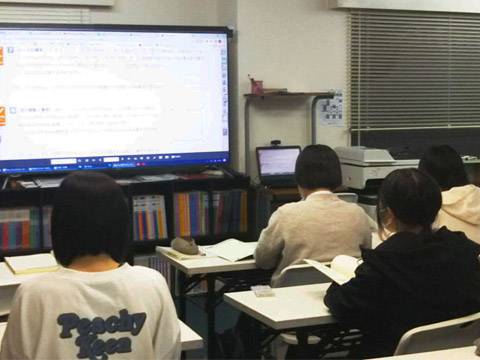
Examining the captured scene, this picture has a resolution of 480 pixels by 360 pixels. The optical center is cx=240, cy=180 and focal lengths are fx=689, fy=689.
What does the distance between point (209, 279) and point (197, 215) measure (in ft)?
5.49

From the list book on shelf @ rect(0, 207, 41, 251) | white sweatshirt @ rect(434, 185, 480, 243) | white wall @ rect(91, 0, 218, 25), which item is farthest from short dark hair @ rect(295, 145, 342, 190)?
white wall @ rect(91, 0, 218, 25)

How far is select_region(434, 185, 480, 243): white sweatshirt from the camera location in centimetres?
325

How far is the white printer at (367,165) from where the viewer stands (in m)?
4.80

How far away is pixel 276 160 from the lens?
5051mm

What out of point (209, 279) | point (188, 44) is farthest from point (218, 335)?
point (188, 44)

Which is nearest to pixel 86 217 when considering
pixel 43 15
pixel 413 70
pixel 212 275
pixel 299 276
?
pixel 299 276

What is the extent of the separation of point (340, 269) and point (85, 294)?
117cm

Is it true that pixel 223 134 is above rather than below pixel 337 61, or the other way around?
below

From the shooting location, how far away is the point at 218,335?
333 cm

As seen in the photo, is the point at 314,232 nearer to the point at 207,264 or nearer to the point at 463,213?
the point at 207,264

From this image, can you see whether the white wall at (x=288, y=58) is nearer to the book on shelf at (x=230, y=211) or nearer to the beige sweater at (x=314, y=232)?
the book on shelf at (x=230, y=211)

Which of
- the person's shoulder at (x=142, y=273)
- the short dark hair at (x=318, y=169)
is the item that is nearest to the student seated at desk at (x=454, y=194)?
the short dark hair at (x=318, y=169)

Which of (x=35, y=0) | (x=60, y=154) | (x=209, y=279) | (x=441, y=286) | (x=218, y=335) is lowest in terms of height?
(x=218, y=335)

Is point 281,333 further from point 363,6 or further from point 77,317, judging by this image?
point 363,6
